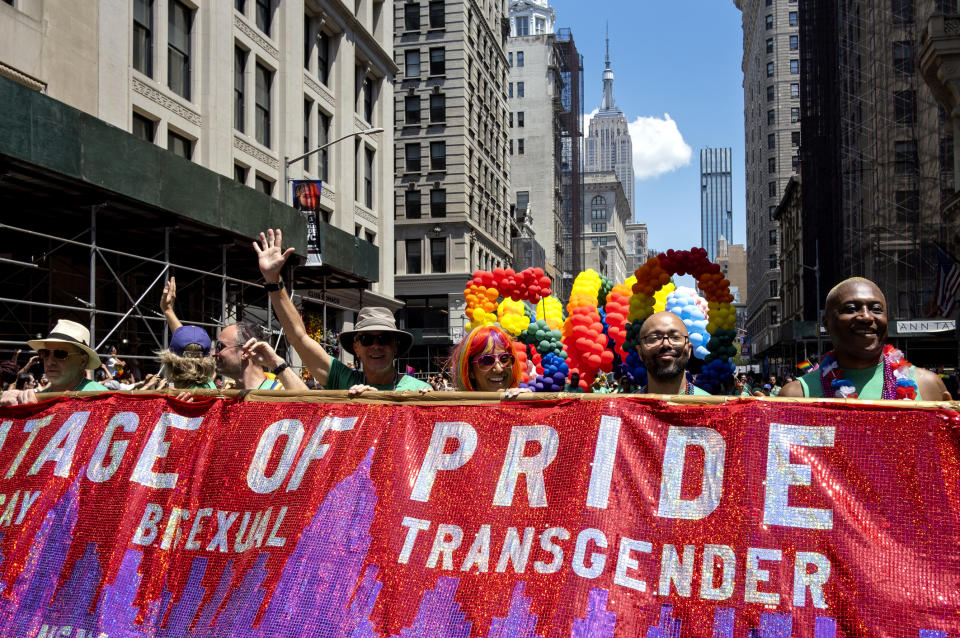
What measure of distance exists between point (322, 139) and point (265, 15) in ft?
16.9

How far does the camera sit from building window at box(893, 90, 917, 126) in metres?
36.4

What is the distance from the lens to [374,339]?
470cm

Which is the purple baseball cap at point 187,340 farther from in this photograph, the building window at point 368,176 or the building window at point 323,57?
the building window at point 368,176

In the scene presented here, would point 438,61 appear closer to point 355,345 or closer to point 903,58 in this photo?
point 903,58

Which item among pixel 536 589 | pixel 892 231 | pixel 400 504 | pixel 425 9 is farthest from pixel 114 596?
pixel 425 9

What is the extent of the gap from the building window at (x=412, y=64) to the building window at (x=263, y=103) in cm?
2544

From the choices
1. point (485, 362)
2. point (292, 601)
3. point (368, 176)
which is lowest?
point (292, 601)

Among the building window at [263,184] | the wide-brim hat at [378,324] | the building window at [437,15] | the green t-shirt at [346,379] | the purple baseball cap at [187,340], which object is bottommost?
the green t-shirt at [346,379]

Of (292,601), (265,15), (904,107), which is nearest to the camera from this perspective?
(292,601)

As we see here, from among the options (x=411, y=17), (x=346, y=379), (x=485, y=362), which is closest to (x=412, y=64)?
(x=411, y=17)

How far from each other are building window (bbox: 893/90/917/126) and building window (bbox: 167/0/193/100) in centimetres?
3148

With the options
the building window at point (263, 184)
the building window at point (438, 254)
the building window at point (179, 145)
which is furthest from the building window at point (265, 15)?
the building window at point (438, 254)

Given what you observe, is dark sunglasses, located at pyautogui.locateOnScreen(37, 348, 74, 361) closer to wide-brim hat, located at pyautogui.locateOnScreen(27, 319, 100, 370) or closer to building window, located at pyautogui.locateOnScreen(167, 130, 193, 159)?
wide-brim hat, located at pyautogui.locateOnScreen(27, 319, 100, 370)

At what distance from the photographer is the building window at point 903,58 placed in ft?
118
